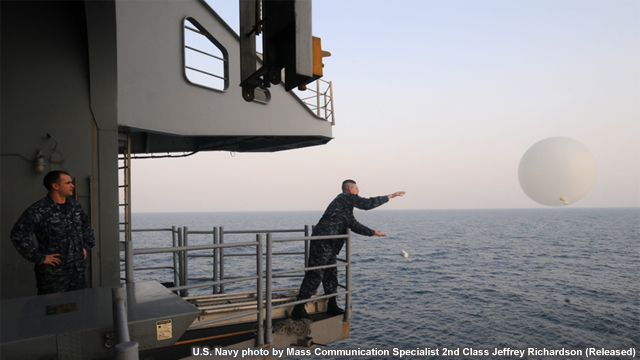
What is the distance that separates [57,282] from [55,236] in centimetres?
48

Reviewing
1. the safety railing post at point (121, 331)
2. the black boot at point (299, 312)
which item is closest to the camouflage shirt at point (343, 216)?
the black boot at point (299, 312)

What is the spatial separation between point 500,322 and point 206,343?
19792mm

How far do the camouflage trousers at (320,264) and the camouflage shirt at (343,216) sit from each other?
0.19m

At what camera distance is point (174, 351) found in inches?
157

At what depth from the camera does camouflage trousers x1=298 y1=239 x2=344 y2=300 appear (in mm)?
5371

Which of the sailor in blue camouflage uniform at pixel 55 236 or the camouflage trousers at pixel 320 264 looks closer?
the sailor in blue camouflage uniform at pixel 55 236

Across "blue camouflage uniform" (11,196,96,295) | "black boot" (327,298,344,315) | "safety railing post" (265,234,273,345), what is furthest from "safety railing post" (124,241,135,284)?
"black boot" (327,298,344,315)

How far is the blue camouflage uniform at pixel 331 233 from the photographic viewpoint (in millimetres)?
5396

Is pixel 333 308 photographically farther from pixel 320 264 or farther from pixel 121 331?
pixel 121 331

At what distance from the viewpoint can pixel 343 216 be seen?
5.69 m

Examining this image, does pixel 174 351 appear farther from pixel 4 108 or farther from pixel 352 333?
pixel 352 333

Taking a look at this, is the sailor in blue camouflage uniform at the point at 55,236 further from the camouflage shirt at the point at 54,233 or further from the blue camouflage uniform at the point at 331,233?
the blue camouflage uniform at the point at 331,233

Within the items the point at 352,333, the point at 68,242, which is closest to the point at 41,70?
the point at 68,242

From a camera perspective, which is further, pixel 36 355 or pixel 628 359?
pixel 628 359
